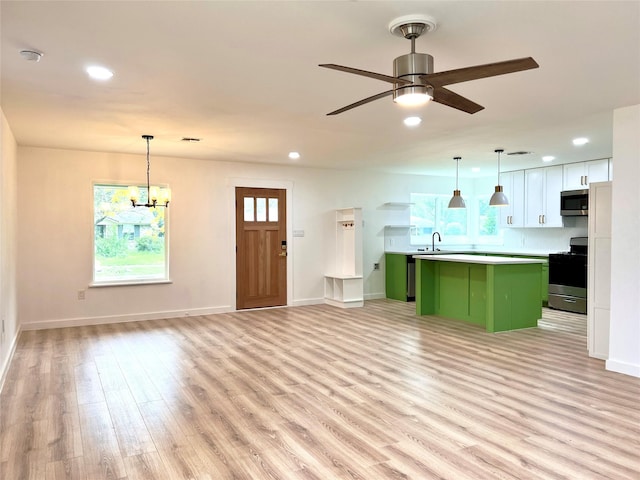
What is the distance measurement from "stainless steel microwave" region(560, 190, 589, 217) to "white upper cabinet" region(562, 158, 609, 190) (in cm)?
11

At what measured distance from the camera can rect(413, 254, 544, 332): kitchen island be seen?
566 centimetres

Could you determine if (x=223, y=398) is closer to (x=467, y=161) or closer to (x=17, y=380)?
(x=17, y=380)

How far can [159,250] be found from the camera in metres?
6.89

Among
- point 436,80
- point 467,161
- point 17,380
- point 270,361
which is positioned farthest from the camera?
point 467,161


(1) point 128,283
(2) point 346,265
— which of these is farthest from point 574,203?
(1) point 128,283

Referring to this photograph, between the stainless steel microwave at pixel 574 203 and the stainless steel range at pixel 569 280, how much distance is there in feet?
1.73

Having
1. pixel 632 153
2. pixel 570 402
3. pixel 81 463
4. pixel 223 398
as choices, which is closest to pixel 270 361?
pixel 223 398

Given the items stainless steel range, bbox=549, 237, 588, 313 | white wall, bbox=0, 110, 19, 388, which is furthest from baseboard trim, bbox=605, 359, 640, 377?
white wall, bbox=0, 110, 19, 388

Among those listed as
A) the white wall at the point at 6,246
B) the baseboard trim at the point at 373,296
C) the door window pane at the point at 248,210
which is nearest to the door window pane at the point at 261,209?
the door window pane at the point at 248,210

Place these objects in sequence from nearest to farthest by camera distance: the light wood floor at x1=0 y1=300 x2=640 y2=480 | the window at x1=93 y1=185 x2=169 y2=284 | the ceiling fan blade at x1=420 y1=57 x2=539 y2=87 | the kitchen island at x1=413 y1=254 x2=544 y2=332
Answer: the ceiling fan blade at x1=420 y1=57 x2=539 y2=87, the light wood floor at x1=0 y1=300 x2=640 y2=480, the kitchen island at x1=413 y1=254 x2=544 y2=332, the window at x1=93 y1=185 x2=169 y2=284

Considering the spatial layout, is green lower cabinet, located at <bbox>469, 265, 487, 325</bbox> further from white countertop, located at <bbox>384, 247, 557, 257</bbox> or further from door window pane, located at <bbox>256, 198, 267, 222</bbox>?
door window pane, located at <bbox>256, 198, 267, 222</bbox>

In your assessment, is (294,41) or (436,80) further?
(294,41)

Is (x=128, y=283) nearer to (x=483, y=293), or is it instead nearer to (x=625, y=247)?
(x=483, y=293)

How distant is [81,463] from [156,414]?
0.69m
